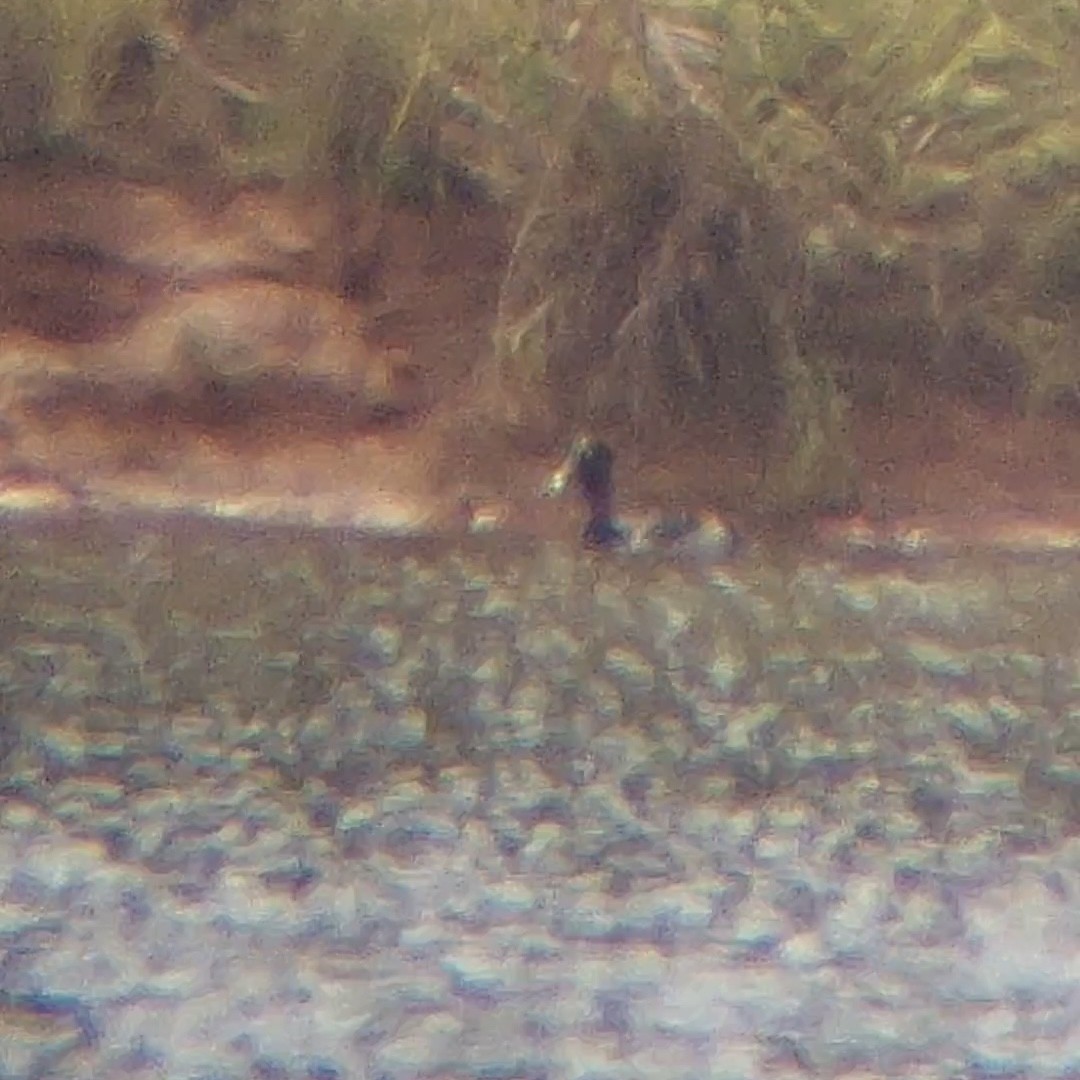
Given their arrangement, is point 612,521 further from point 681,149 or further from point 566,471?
point 681,149

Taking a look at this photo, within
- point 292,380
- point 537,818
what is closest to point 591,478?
point 292,380

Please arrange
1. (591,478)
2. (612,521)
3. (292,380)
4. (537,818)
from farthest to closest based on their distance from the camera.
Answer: (292,380) → (591,478) → (612,521) → (537,818)

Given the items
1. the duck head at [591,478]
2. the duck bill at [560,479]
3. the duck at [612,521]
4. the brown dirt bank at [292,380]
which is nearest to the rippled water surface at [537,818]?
the duck at [612,521]

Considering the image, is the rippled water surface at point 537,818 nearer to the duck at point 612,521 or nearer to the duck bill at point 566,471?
the duck at point 612,521

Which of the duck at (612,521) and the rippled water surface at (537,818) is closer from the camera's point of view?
the rippled water surface at (537,818)

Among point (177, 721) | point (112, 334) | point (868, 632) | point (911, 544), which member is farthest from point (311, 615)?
point (112, 334)

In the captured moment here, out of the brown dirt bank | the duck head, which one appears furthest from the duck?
the brown dirt bank
